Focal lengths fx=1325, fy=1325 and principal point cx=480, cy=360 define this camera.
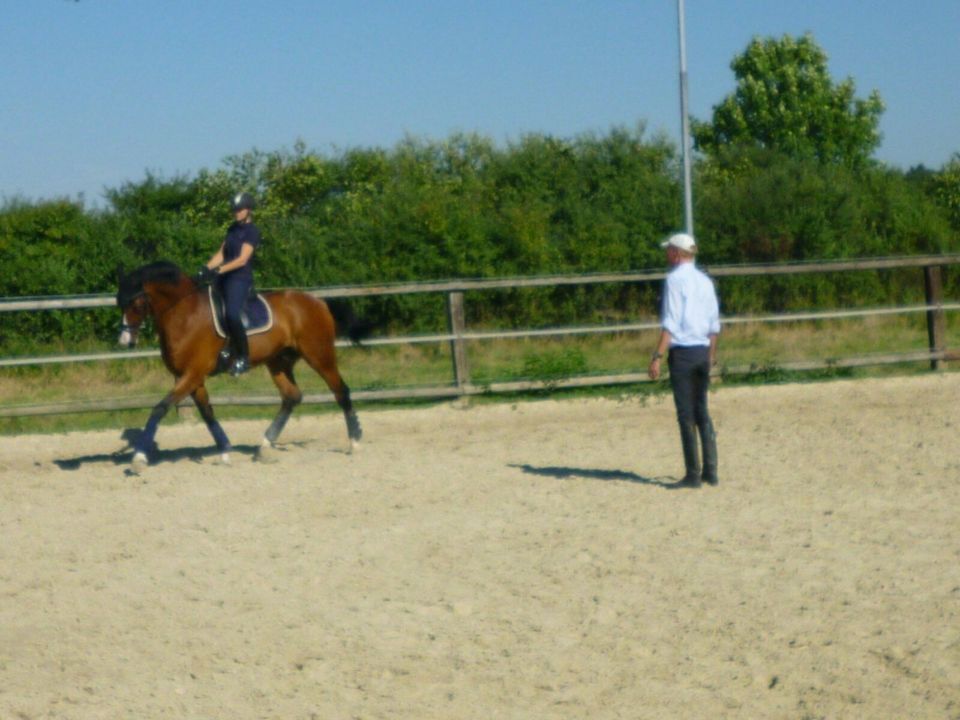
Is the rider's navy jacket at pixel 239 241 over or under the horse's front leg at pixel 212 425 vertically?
over

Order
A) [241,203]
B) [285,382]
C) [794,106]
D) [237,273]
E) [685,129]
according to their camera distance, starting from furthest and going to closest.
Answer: [794,106] < [685,129] < [285,382] < [237,273] < [241,203]

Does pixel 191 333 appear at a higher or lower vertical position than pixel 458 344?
higher

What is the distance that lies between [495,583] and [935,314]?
1094cm

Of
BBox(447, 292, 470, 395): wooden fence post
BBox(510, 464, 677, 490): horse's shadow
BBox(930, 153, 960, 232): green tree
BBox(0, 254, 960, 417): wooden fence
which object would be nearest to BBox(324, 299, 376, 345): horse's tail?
BBox(0, 254, 960, 417): wooden fence

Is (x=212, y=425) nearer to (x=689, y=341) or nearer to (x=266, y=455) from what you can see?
(x=266, y=455)

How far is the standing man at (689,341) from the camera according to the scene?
908cm

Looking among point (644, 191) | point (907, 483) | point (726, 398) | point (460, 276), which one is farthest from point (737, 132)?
point (907, 483)

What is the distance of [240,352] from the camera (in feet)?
37.9

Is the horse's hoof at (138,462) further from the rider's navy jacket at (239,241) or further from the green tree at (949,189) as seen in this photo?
the green tree at (949,189)

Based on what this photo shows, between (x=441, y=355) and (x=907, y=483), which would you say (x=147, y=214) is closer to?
(x=441, y=355)

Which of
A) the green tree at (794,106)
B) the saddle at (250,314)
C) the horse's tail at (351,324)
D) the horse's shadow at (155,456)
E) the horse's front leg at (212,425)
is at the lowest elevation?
the horse's shadow at (155,456)

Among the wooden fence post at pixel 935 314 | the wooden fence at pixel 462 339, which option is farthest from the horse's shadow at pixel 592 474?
the wooden fence post at pixel 935 314

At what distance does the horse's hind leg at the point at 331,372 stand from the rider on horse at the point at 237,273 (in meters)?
0.76

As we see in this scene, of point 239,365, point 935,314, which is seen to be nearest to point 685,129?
point 935,314
